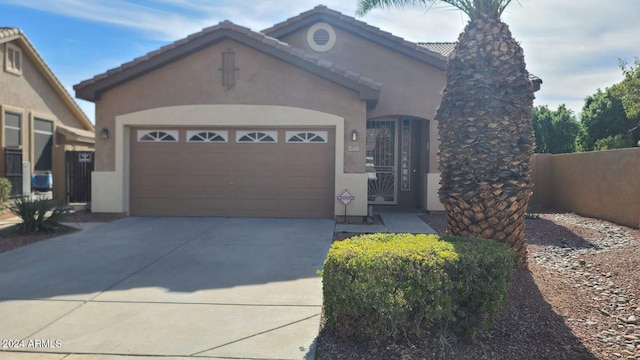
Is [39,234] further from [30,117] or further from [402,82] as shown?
[30,117]

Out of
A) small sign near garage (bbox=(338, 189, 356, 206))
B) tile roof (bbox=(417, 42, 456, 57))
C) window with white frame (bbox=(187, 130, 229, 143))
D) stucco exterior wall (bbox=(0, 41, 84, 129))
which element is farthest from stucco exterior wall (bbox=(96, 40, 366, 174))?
stucco exterior wall (bbox=(0, 41, 84, 129))

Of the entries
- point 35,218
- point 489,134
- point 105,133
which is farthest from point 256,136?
point 489,134

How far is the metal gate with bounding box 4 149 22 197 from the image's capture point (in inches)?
675

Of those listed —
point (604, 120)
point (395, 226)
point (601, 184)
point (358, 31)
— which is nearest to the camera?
point (395, 226)

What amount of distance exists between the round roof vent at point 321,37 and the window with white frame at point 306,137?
145 inches

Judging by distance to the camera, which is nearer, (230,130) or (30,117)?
(230,130)

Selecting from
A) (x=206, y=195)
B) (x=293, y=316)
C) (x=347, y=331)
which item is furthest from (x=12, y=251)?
(x=347, y=331)

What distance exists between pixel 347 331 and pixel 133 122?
9.99m

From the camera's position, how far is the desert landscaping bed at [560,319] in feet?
13.0

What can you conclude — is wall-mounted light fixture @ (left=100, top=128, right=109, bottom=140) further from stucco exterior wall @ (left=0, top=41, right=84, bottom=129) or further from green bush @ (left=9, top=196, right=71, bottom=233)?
stucco exterior wall @ (left=0, top=41, right=84, bottom=129)

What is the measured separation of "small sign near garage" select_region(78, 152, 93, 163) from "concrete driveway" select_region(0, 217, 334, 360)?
21.1 feet

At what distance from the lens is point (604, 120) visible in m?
23.6

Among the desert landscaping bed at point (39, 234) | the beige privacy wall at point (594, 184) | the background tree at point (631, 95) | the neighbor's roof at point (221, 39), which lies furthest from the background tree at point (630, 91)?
the desert landscaping bed at point (39, 234)

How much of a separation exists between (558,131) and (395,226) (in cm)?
2047
